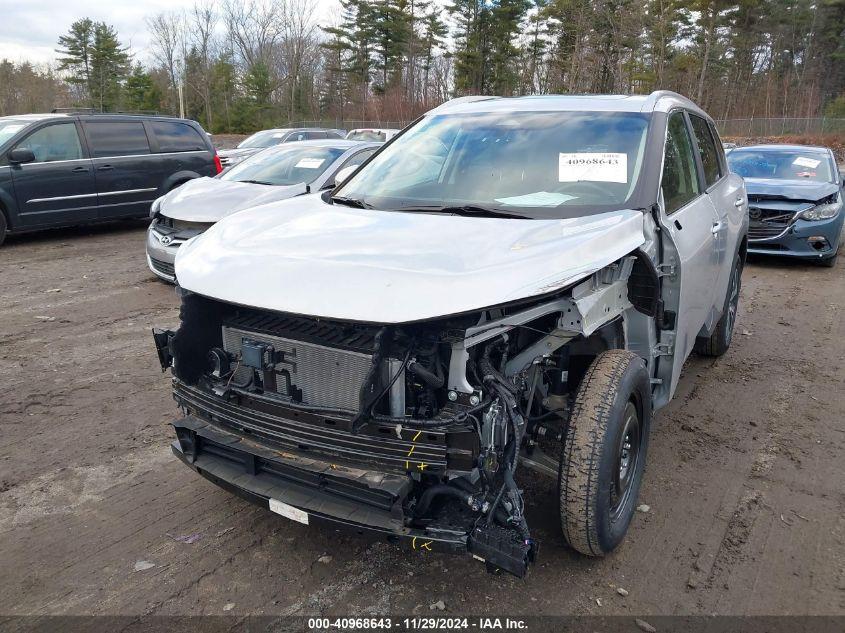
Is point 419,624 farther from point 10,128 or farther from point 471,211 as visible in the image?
point 10,128

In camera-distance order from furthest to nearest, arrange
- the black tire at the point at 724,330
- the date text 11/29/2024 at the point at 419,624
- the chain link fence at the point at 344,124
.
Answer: the chain link fence at the point at 344,124 → the black tire at the point at 724,330 → the date text 11/29/2024 at the point at 419,624

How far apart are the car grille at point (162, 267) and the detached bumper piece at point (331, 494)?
490 cm

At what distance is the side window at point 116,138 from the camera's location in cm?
1061

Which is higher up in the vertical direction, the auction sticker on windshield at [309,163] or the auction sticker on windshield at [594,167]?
the auction sticker on windshield at [594,167]

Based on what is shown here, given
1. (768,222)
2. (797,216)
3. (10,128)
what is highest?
(10,128)

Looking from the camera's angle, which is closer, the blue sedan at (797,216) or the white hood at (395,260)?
the white hood at (395,260)

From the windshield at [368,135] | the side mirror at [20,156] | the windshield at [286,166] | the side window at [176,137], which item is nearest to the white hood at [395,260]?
the windshield at [286,166]

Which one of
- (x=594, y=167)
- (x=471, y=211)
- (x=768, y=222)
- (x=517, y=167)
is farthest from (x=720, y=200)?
(x=768, y=222)

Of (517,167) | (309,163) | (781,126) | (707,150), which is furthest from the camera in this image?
(781,126)

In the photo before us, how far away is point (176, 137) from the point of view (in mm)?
11727

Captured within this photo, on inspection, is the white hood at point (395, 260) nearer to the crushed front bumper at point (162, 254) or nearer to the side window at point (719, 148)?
the side window at point (719, 148)

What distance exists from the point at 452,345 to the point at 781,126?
49838 mm

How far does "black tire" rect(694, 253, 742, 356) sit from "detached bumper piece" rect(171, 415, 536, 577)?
375 cm

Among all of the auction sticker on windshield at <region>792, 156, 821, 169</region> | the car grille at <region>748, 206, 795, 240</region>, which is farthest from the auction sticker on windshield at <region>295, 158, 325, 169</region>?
the auction sticker on windshield at <region>792, 156, 821, 169</region>
